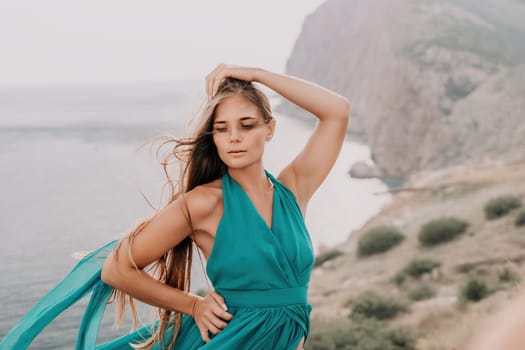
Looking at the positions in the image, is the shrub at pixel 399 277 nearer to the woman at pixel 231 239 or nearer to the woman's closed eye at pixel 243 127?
the woman at pixel 231 239

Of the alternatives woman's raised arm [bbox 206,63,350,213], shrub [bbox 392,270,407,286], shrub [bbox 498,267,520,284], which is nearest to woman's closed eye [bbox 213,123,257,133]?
woman's raised arm [bbox 206,63,350,213]

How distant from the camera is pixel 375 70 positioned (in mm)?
55656

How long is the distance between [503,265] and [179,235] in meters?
9.55

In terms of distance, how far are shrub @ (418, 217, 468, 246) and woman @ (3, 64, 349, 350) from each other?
40.2 ft

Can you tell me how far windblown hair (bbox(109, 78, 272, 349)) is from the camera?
7.45ft

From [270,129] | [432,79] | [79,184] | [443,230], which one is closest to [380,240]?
[443,230]

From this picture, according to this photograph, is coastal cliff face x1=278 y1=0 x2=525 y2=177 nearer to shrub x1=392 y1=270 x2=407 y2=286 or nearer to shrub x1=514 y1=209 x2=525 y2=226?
shrub x1=514 y1=209 x2=525 y2=226

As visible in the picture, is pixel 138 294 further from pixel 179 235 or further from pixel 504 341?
pixel 504 341

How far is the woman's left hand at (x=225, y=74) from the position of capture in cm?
225

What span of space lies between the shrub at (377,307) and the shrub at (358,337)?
19.8 inches

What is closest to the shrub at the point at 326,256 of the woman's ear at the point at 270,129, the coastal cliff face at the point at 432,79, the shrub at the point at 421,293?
the shrub at the point at 421,293

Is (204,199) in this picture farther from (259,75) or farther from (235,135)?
(259,75)

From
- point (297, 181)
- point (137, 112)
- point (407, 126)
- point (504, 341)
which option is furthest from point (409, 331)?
point (407, 126)

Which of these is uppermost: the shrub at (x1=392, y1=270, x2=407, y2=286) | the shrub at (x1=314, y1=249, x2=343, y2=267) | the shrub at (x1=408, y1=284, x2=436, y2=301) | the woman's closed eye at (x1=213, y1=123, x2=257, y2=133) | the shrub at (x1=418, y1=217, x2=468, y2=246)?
the woman's closed eye at (x1=213, y1=123, x2=257, y2=133)
